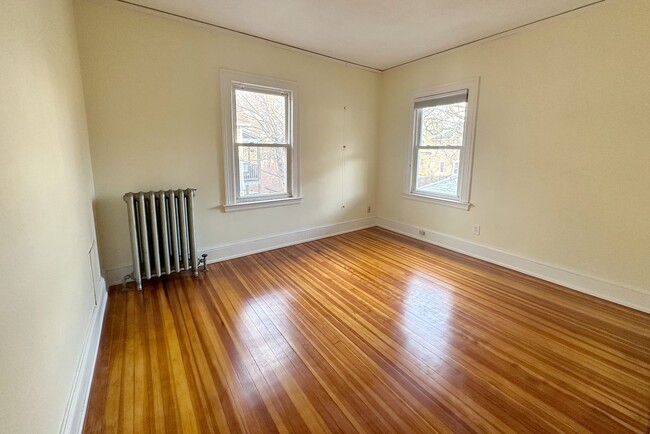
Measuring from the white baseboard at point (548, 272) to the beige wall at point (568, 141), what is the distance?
6cm

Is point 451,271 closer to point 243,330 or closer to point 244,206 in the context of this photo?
point 243,330

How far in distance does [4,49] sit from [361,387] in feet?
7.08

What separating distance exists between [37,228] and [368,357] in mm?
1837

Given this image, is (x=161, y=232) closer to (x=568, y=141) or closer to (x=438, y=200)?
(x=438, y=200)

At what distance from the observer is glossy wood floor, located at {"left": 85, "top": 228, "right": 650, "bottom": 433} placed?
1.48m

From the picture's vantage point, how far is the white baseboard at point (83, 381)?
130cm

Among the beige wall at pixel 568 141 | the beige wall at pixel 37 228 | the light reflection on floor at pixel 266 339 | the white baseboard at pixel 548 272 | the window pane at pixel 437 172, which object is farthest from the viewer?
the window pane at pixel 437 172

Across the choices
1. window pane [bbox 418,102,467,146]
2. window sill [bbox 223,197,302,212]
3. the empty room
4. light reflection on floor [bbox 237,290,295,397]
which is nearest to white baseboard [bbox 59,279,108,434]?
the empty room

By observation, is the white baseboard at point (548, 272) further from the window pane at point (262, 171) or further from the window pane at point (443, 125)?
the window pane at point (262, 171)

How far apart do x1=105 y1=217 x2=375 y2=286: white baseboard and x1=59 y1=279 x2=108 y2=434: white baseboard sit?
2.38 feet

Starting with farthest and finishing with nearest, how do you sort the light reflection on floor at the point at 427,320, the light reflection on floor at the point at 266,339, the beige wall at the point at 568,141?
the beige wall at the point at 568,141, the light reflection on floor at the point at 427,320, the light reflection on floor at the point at 266,339

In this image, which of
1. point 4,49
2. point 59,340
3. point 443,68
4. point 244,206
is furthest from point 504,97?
point 59,340

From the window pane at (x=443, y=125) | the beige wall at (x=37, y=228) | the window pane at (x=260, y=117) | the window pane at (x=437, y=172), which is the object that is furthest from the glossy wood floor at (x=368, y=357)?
the window pane at (x=443, y=125)

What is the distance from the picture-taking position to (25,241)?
1046 millimetres
